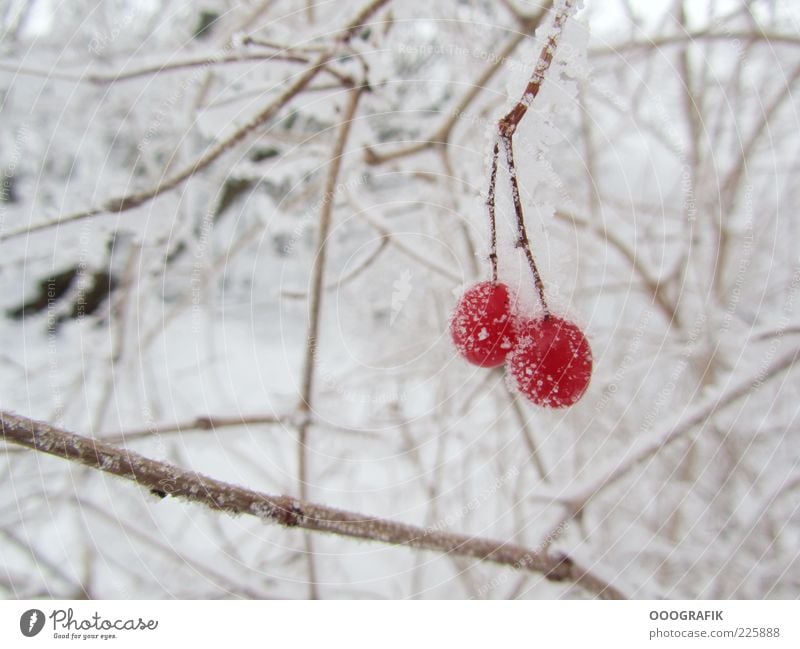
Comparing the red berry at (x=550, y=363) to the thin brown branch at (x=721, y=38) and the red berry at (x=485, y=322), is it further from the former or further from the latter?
the thin brown branch at (x=721, y=38)

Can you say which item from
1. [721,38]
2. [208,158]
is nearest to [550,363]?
[208,158]

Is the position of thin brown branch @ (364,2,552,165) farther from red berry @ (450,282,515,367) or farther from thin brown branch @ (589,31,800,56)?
red berry @ (450,282,515,367)

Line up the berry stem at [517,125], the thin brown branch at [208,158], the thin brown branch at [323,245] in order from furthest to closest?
the thin brown branch at [323,245] → the thin brown branch at [208,158] → the berry stem at [517,125]

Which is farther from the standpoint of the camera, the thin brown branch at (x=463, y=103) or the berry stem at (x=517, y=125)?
the thin brown branch at (x=463, y=103)

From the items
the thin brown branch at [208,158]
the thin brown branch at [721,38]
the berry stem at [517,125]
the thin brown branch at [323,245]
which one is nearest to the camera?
the berry stem at [517,125]

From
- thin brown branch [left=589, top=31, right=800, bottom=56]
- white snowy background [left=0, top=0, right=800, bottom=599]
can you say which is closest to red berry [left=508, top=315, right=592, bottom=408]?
white snowy background [left=0, top=0, right=800, bottom=599]

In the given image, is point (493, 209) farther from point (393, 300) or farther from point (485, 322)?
point (393, 300)

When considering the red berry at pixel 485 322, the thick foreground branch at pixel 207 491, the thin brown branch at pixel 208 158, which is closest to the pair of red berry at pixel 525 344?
the red berry at pixel 485 322
